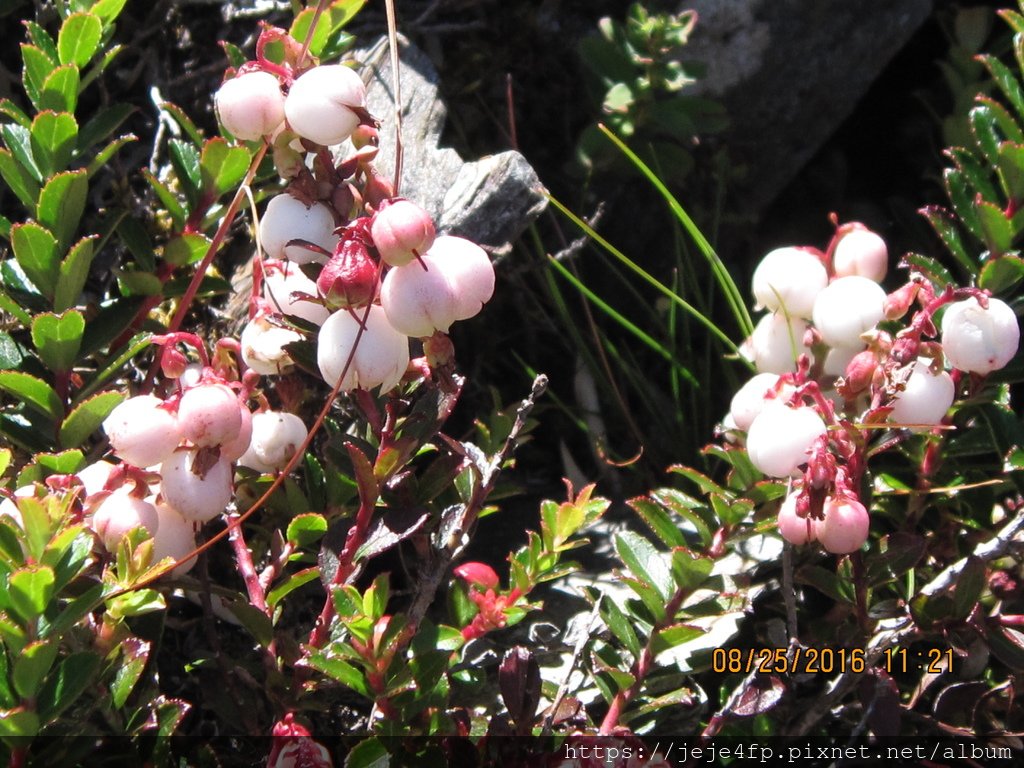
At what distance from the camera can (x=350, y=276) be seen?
816 millimetres

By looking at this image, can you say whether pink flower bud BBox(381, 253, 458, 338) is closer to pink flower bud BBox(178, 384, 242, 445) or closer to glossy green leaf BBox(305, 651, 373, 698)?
pink flower bud BBox(178, 384, 242, 445)

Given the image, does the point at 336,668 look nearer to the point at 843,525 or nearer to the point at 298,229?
the point at 298,229

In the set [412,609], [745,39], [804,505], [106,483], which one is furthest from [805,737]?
[745,39]

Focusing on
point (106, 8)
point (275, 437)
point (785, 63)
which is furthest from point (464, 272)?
point (785, 63)

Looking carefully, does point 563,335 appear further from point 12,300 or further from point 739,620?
point 12,300

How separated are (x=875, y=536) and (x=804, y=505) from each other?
40cm

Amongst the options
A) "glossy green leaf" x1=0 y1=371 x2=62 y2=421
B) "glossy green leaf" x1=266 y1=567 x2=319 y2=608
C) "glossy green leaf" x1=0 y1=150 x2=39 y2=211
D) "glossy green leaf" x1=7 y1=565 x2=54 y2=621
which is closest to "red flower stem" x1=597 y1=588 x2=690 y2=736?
"glossy green leaf" x1=266 y1=567 x2=319 y2=608

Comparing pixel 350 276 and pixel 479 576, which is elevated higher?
pixel 350 276

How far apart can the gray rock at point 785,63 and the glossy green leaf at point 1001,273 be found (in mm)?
758

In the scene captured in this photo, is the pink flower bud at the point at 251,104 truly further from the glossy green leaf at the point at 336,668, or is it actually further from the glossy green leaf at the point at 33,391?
the glossy green leaf at the point at 336,668

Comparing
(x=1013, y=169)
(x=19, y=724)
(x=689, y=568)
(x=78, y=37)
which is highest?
(x=78, y=37)

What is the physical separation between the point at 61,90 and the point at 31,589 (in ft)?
1.95

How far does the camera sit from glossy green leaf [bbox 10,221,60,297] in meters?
1.00

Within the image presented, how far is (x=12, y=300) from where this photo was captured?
109 centimetres
